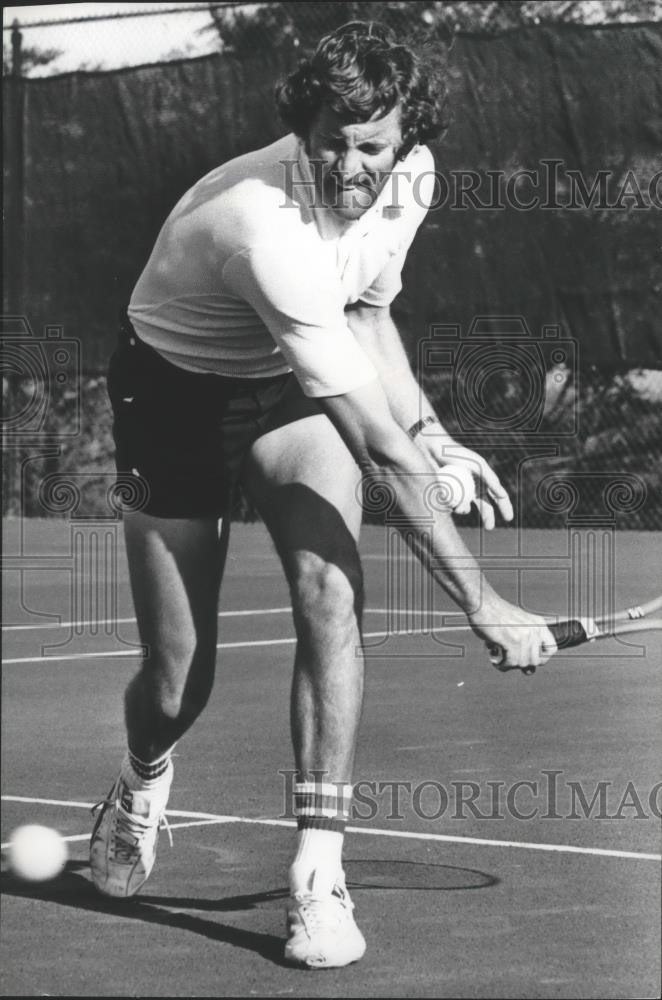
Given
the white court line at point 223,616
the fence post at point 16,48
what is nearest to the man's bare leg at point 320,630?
the white court line at point 223,616

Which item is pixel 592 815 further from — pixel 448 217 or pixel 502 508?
pixel 448 217

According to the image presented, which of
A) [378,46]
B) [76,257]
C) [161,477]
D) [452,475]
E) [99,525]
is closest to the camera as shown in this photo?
[378,46]

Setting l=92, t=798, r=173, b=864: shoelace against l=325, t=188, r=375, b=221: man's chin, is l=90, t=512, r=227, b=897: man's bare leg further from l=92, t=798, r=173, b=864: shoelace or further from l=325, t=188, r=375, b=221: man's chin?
l=325, t=188, r=375, b=221: man's chin

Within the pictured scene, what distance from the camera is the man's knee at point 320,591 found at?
2918 millimetres

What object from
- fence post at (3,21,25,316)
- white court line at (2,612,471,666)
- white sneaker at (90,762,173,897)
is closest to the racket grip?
white sneaker at (90,762,173,897)

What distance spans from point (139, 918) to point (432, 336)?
646 cm

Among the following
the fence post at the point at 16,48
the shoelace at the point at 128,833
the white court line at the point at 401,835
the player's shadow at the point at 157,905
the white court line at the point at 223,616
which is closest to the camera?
the player's shadow at the point at 157,905

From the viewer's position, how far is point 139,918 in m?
3.29

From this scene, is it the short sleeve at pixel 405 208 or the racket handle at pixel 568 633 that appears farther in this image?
the short sleeve at pixel 405 208

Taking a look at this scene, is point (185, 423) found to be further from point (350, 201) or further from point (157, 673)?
point (350, 201)

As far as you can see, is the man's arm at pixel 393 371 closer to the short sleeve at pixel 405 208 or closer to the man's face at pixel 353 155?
the short sleeve at pixel 405 208

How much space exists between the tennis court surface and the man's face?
1.24 meters

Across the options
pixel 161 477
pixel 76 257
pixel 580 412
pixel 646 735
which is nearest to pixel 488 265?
pixel 580 412

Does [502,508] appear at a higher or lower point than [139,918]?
higher
